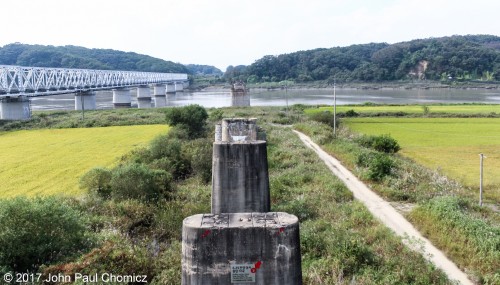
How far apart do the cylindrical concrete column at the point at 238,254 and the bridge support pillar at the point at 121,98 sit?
97775 millimetres

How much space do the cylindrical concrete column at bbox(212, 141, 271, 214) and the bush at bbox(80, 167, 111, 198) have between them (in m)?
8.78

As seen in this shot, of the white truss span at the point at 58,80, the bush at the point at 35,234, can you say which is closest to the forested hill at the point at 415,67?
the white truss span at the point at 58,80

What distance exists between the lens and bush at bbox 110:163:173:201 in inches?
717

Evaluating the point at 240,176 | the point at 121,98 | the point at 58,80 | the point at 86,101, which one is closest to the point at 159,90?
the point at 121,98

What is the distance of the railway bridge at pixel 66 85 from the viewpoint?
52719 millimetres

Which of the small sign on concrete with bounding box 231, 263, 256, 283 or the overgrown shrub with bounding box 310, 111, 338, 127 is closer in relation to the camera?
the small sign on concrete with bounding box 231, 263, 256, 283

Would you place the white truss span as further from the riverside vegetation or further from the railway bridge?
the riverside vegetation

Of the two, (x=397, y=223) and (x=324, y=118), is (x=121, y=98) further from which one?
(x=397, y=223)

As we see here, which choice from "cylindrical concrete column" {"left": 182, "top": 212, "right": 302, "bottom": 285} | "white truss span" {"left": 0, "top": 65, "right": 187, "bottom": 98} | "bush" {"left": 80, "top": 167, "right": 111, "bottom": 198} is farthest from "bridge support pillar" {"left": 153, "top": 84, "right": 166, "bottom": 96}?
"cylindrical concrete column" {"left": 182, "top": 212, "right": 302, "bottom": 285}

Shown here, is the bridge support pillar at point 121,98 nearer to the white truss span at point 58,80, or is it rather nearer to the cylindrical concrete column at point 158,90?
the white truss span at point 58,80

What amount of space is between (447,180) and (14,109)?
161ft

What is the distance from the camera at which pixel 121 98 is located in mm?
103500

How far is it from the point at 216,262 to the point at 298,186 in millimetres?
14185

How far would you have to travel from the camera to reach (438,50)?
187000 millimetres
